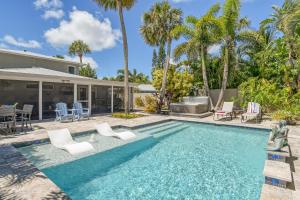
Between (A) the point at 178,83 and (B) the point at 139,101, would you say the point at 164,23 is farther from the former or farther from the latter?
(B) the point at 139,101

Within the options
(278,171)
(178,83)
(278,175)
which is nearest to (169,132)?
(278,171)

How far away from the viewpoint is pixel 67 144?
6.71 meters

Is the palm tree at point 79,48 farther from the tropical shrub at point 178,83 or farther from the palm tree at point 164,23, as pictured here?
the tropical shrub at point 178,83

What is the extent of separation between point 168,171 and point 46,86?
48.8 feet

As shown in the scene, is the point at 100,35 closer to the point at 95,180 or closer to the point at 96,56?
the point at 96,56

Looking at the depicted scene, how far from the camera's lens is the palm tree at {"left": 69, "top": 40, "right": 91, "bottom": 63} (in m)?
37.4

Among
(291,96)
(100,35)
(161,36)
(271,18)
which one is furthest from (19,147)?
(100,35)

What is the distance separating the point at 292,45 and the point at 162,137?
465 inches

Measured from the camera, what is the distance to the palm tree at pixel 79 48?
37.4 meters

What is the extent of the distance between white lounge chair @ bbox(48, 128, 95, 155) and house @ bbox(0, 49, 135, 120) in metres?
5.46

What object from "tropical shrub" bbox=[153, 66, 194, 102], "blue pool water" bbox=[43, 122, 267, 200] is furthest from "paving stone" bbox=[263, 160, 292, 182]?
"tropical shrub" bbox=[153, 66, 194, 102]

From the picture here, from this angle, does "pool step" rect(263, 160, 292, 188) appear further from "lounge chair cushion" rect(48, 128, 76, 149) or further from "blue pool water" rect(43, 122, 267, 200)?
"lounge chair cushion" rect(48, 128, 76, 149)

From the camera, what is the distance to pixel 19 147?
6555mm

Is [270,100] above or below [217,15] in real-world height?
below
